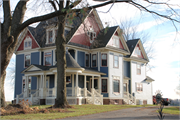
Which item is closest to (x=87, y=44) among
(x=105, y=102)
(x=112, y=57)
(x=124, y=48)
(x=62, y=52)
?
(x=112, y=57)

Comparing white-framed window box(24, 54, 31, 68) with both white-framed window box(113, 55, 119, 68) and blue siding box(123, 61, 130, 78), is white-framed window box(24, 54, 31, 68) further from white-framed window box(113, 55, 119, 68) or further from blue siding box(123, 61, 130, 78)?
blue siding box(123, 61, 130, 78)

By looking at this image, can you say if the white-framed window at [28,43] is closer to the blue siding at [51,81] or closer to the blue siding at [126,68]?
the blue siding at [51,81]

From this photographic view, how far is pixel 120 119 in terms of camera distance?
11.2 metres

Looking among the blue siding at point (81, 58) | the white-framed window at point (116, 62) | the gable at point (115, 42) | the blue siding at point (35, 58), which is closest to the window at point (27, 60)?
the blue siding at point (35, 58)

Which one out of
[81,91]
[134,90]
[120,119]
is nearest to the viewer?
[120,119]

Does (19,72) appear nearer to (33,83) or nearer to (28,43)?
(33,83)

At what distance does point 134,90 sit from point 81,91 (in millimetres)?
10200

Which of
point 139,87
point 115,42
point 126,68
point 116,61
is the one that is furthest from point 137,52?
point 116,61

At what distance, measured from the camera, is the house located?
2378cm

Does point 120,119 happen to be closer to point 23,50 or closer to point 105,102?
point 105,102

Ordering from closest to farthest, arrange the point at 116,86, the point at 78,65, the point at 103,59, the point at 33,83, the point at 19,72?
the point at 78,65, the point at 103,59, the point at 33,83, the point at 116,86, the point at 19,72

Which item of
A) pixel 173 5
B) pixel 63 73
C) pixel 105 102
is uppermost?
pixel 173 5

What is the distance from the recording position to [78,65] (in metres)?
22.8

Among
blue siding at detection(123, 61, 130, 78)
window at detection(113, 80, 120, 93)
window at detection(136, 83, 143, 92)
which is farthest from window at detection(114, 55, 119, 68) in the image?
window at detection(136, 83, 143, 92)
